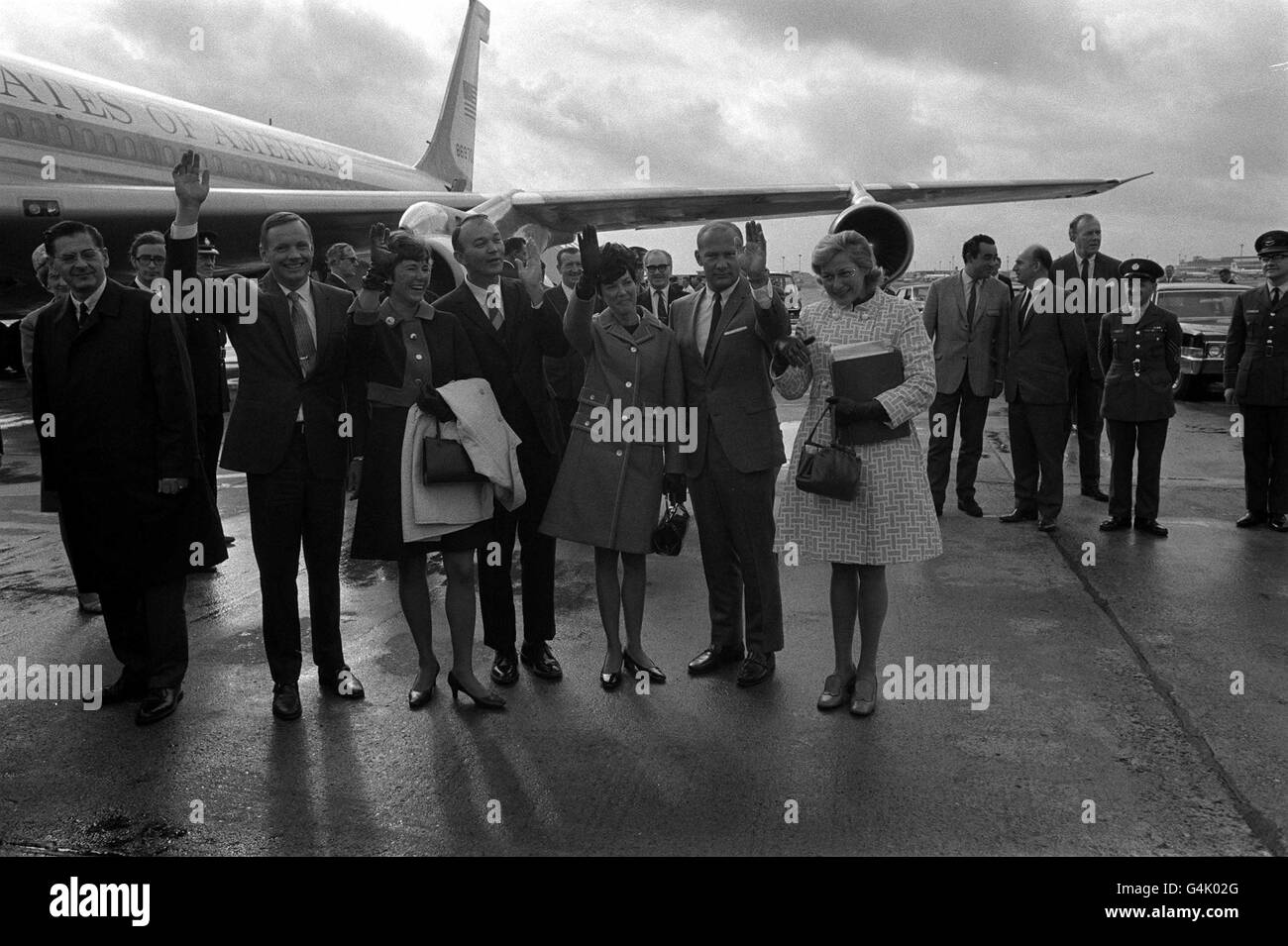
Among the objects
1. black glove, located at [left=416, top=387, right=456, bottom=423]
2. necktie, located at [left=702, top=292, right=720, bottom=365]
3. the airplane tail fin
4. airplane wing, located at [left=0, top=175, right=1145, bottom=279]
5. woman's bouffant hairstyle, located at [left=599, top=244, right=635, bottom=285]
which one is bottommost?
black glove, located at [left=416, top=387, right=456, bottom=423]

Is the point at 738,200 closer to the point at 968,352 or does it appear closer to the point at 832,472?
the point at 968,352

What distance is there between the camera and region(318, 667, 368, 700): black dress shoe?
167 inches

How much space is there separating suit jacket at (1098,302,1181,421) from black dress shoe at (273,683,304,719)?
17.8 feet

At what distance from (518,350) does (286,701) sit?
164 centimetres

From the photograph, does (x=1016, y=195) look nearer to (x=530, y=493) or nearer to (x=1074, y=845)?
(x=530, y=493)

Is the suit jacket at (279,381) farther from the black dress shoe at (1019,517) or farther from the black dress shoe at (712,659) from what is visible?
the black dress shoe at (1019,517)

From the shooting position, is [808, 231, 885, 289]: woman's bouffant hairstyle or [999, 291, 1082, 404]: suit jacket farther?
[999, 291, 1082, 404]: suit jacket

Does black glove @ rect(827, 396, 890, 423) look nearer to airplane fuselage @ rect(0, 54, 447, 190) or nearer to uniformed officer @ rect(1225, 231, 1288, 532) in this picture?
uniformed officer @ rect(1225, 231, 1288, 532)

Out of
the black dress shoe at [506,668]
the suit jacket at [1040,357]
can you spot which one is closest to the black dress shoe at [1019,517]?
the suit jacket at [1040,357]

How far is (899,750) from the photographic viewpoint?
3.62m

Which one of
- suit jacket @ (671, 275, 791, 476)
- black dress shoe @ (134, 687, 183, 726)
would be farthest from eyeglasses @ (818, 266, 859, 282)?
black dress shoe @ (134, 687, 183, 726)

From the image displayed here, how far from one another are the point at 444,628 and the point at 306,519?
1.08m
